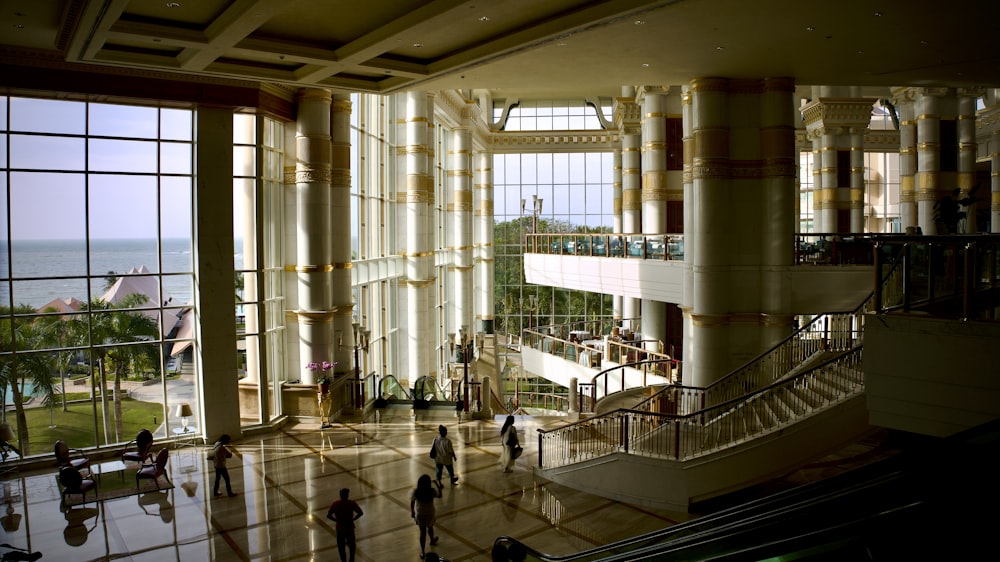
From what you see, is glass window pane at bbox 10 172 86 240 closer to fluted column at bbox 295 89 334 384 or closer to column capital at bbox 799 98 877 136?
fluted column at bbox 295 89 334 384

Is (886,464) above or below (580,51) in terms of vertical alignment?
below

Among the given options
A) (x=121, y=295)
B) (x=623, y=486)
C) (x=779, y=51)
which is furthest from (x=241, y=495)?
(x=779, y=51)

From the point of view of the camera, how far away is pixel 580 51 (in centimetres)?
1316

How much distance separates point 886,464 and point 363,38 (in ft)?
33.6

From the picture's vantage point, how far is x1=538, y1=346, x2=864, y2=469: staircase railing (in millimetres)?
11500

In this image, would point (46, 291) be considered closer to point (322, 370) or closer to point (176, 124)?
point (176, 124)

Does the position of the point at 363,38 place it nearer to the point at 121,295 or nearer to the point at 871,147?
the point at 121,295

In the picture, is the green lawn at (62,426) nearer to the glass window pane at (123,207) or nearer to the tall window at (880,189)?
the glass window pane at (123,207)

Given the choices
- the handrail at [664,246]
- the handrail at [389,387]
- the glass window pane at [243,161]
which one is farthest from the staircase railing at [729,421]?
the glass window pane at [243,161]

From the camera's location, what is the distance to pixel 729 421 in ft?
41.9

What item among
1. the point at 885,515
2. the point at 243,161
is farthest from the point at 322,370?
the point at 885,515

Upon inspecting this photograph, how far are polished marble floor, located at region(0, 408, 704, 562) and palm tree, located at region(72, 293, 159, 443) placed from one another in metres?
1.98

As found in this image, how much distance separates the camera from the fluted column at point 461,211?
33.5 metres

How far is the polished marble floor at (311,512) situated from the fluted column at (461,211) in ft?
64.1
